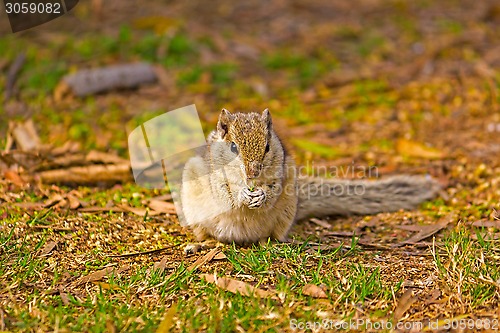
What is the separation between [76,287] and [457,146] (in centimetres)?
434

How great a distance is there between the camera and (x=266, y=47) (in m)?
8.90

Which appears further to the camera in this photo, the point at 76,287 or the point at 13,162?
the point at 13,162

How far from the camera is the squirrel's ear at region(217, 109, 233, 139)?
4.27m

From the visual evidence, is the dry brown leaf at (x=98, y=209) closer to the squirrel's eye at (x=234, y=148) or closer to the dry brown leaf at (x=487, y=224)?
the squirrel's eye at (x=234, y=148)

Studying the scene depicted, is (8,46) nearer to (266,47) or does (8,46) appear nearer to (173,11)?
(173,11)

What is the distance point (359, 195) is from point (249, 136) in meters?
1.53

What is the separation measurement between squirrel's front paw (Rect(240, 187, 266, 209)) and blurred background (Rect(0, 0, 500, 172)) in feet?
7.59

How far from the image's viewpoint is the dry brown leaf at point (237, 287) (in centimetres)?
374

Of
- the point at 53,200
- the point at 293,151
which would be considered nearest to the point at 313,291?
the point at 53,200

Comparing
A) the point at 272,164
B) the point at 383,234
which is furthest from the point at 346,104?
the point at 272,164

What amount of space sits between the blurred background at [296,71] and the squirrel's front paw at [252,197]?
2312 mm

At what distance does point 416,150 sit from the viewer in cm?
648

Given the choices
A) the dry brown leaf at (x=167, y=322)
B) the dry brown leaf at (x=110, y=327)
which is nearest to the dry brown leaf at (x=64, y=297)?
the dry brown leaf at (x=110, y=327)

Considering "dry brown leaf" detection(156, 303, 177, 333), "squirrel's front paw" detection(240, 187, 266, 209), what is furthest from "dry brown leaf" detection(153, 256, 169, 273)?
"squirrel's front paw" detection(240, 187, 266, 209)
